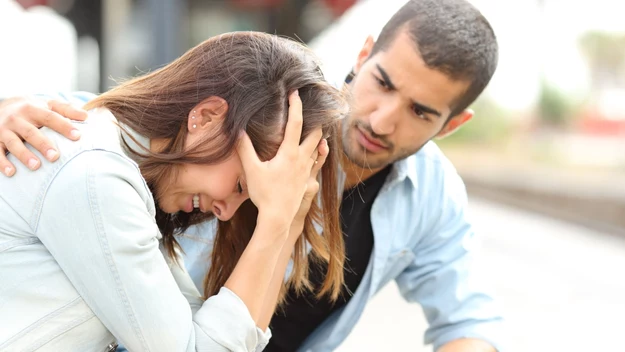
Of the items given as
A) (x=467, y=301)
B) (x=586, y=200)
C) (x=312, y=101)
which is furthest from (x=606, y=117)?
(x=312, y=101)

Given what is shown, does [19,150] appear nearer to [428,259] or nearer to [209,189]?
[209,189]

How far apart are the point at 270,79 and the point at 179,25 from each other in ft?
9.76

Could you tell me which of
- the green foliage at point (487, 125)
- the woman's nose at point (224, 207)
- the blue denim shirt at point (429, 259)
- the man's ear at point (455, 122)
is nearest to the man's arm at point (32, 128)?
the woman's nose at point (224, 207)

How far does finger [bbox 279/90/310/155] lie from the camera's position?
1.51m

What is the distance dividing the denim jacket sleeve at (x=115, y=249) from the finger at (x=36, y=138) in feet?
0.12

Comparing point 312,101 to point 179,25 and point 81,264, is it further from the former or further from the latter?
point 179,25

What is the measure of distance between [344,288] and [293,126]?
84cm

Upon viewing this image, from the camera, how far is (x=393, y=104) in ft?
7.02

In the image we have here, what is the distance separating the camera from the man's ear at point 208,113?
146 centimetres

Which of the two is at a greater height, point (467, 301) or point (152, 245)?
point (152, 245)

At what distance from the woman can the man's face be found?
0.42 metres

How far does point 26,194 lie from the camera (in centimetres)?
129

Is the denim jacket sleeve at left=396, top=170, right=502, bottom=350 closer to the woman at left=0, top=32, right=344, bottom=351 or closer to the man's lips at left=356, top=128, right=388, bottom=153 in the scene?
the man's lips at left=356, top=128, right=388, bottom=153

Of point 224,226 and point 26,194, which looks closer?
point 26,194
